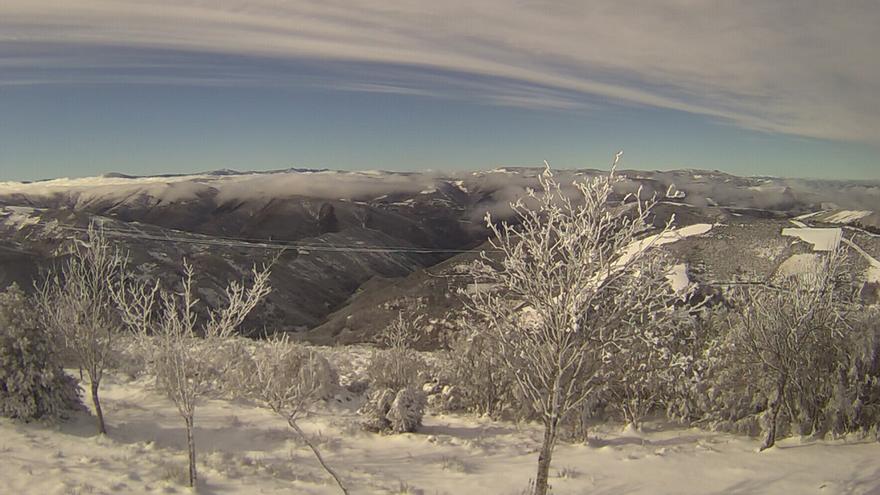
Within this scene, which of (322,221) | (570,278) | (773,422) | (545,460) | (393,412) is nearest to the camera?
(570,278)

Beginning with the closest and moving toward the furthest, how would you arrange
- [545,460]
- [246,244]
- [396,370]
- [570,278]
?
[570,278], [545,460], [396,370], [246,244]

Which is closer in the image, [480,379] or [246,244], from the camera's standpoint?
[480,379]

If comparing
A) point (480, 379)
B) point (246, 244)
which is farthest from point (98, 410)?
point (246, 244)

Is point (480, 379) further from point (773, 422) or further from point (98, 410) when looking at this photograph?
point (98, 410)

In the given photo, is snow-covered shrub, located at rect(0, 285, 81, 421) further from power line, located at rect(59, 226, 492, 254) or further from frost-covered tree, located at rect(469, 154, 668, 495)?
power line, located at rect(59, 226, 492, 254)

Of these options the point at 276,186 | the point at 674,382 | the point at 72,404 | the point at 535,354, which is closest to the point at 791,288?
the point at 674,382

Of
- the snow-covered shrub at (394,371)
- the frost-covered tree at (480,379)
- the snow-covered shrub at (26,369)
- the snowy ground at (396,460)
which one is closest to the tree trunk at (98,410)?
the snowy ground at (396,460)

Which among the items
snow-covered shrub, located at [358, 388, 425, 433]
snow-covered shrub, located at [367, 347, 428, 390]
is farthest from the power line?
A: snow-covered shrub, located at [358, 388, 425, 433]
